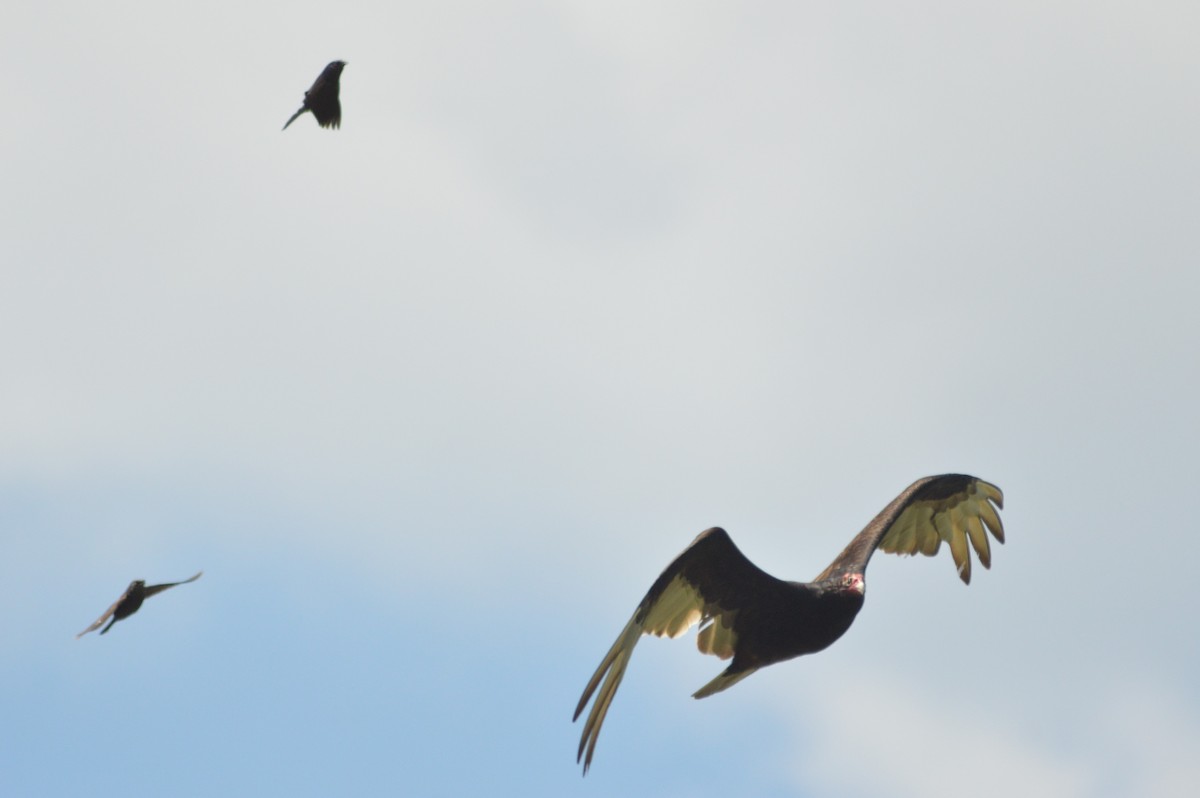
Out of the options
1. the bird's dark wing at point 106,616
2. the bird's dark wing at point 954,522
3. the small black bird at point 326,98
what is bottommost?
the bird's dark wing at point 106,616

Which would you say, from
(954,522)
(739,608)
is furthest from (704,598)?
(954,522)

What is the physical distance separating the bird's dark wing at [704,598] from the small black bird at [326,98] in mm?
5965

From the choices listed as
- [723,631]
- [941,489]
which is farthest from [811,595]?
[941,489]

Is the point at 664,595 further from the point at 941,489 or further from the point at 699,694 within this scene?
the point at 941,489

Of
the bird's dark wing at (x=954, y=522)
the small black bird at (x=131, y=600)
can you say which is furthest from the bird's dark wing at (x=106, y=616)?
the bird's dark wing at (x=954, y=522)

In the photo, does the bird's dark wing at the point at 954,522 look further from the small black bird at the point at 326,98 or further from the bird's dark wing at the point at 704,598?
the small black bird at the point at 326,98

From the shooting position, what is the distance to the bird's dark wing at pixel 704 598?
14398 millimetres

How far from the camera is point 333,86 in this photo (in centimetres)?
1600

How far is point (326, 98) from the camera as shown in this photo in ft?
52.2

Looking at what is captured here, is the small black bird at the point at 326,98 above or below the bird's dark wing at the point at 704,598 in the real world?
above

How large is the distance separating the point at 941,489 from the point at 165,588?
9.13 m

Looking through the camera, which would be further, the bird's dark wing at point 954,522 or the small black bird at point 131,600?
the bird's dark wing at point 954,522

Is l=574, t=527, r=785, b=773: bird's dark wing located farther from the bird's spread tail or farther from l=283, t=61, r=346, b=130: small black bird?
l=283, t=61, r=346, b=130: small black bird

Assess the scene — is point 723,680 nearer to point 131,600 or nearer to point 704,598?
point 704,598
